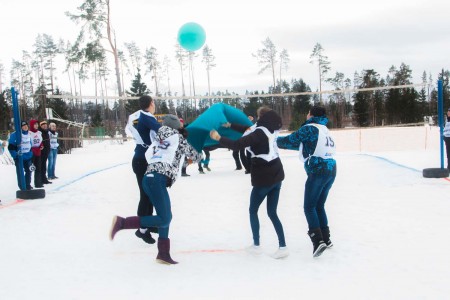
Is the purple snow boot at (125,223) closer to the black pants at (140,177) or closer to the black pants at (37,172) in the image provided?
the black pants at (140,177)

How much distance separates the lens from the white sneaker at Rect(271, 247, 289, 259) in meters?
4.19

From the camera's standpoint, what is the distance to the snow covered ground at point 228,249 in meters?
3.48

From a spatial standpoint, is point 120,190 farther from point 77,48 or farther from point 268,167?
point 77,48

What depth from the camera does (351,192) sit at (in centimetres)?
774

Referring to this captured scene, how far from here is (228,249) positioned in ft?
15.1

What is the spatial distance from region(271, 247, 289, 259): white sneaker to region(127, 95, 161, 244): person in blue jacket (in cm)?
148

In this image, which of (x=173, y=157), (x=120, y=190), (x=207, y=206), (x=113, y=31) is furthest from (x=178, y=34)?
(x=113, y=31)

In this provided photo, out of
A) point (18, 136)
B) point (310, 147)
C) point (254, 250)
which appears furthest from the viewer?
point (18, 136)

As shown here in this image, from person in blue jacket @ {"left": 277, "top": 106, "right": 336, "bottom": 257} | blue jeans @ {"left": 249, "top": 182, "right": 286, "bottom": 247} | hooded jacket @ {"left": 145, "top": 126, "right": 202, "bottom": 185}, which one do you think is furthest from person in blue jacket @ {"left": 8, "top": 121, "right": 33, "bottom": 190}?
person in blue jacket @ {"left": 277, "top": 106, "right": 336, "bottom": 257}

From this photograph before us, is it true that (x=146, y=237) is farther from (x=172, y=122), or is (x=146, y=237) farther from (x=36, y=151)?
(x=36, y=151)

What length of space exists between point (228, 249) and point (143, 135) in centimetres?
153

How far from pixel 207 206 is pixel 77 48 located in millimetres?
24970

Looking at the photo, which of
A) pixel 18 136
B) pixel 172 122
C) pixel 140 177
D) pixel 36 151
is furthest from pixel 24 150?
pixel 172 122

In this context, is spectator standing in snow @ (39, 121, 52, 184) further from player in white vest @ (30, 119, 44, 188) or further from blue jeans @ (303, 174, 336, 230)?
blue jeans @ (303, 174, 336, 230)
